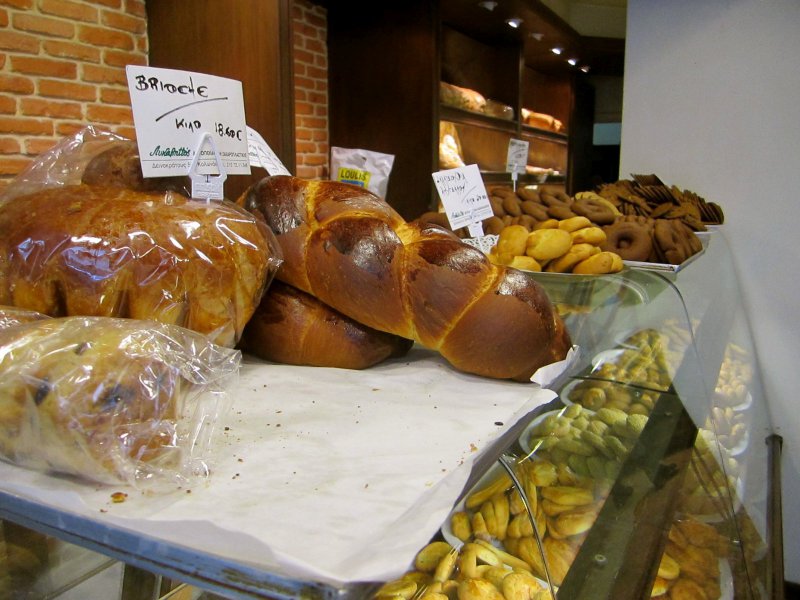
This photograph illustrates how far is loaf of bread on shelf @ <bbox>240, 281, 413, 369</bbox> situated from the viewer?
93 centimetres

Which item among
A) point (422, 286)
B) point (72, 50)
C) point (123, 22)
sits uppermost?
point (123, 22)

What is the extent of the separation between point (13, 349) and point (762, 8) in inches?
152

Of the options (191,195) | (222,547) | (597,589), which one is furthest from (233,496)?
(597,589)

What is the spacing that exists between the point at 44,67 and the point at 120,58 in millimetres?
470

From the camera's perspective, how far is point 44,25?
9.84 ft

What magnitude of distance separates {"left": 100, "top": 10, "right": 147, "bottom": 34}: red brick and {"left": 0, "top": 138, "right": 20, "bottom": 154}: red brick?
33.3 inches

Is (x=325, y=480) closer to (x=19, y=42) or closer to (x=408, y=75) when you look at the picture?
(x=19, y=42)

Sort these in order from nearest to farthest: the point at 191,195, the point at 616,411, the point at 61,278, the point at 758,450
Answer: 1. the point at 61,278
2. the point at 191,195
3. the point at 616,411
4. the point at 758,450

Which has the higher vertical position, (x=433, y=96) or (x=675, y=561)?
(x=433, y=96)

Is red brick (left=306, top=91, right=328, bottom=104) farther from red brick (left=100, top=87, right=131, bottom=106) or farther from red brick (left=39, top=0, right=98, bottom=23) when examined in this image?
red brick (left=39, top=0, right=98, bottom=23)

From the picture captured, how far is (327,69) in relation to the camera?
460 cm

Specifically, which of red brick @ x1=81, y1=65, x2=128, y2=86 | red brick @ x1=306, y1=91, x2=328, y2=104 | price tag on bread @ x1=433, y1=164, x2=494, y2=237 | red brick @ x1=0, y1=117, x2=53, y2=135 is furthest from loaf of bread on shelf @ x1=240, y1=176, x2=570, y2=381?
red brick @ x1=306, y1=91, x2=328, y2=104

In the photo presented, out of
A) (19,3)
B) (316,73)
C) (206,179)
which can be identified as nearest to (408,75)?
(316,73)

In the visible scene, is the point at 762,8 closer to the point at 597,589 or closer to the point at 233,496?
the point at 597,589
